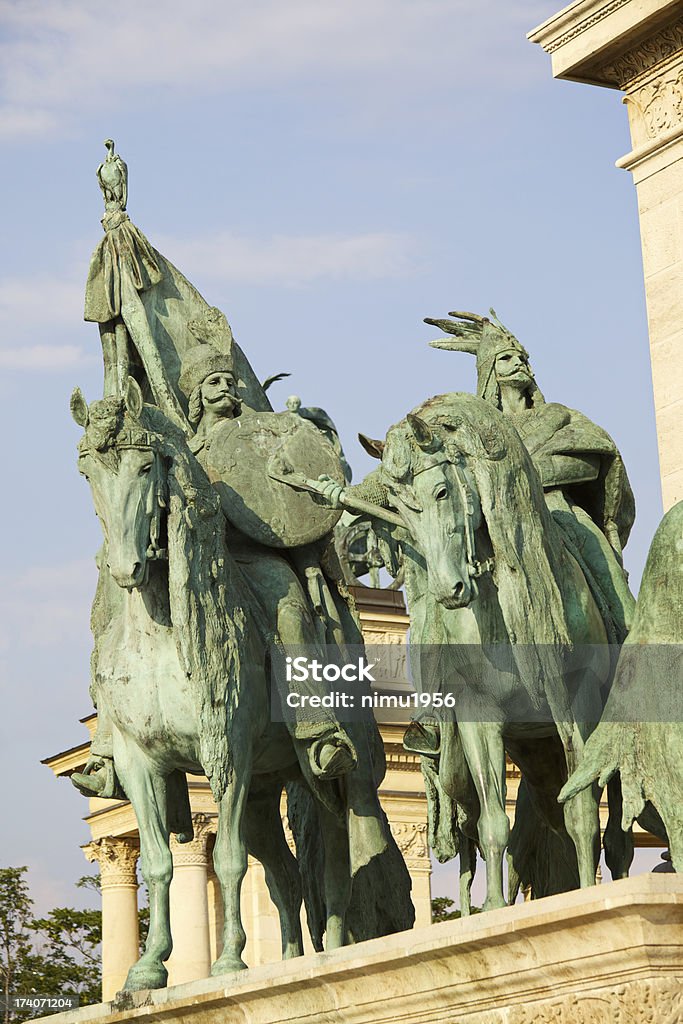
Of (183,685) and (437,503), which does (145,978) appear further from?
(437,503)

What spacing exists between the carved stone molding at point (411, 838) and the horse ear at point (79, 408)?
18.1 meters

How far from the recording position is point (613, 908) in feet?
31.1

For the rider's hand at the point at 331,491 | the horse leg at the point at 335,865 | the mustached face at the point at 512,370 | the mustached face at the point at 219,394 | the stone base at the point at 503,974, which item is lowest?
the stone base at the point at 503,974

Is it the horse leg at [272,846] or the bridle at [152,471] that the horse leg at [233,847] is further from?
the bridle at [152,471]

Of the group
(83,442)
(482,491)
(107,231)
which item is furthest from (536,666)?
(107,231)

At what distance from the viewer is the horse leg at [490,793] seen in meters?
11.7

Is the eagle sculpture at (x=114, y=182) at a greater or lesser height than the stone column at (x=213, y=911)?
greater

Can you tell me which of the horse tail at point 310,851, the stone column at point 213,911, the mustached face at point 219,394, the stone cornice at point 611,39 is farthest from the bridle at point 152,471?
the stone column at point 213,911

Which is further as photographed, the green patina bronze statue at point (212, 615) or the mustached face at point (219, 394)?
the mustached face at point (219, 394)

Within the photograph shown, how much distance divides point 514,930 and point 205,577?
3.49 meters

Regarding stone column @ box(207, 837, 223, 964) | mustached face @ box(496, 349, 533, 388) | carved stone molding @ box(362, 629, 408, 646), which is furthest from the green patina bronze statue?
stone column @ box(207, 837, 223, 964)

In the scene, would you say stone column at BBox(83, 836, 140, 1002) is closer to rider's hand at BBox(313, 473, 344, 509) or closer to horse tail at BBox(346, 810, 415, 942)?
horse tail at BBox(346, 810, 415, 942)

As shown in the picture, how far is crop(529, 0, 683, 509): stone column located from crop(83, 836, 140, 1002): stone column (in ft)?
65.0

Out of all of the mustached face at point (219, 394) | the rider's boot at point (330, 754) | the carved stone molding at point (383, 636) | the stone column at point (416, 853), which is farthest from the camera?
the carved stone molding at point (383, 636)
